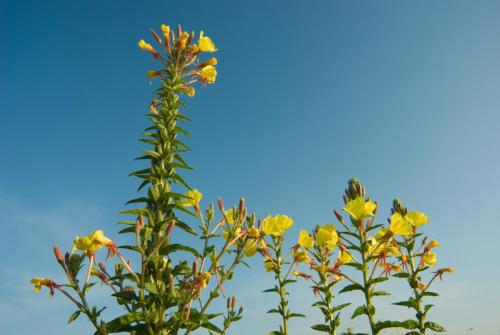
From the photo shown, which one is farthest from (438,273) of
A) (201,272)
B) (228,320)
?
(201,272)

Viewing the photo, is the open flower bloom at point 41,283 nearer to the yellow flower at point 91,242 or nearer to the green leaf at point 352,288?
the yellow flower at point 91,242

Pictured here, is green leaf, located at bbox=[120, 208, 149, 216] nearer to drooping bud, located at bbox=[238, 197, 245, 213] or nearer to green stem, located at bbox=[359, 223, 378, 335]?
drooping bud, located at bbox=[238, 197, 245, 213]

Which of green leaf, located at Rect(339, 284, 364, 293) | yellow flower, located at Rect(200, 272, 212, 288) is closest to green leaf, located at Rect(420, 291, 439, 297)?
green leaf, located at Rect(339, 284, 364, 293)

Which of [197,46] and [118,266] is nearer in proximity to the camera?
[118,266]

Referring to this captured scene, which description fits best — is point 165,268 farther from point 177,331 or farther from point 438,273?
point 438,273

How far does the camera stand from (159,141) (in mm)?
3084

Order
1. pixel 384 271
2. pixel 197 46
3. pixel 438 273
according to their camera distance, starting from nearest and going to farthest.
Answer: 1. pixel 384 271
2. pixel 197 46
3. pixel 438 273

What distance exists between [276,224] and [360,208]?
0.83m

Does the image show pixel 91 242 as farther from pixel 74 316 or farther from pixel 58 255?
pixel 74 316

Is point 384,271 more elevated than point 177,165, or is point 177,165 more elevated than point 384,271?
point 177,165

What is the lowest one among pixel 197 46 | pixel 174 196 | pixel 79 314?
pixel 79 314

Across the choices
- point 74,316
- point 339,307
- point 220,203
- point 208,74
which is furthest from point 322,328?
point 208,74

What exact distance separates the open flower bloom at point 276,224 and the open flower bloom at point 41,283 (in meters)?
1.58

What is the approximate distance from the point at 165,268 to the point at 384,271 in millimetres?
2126
